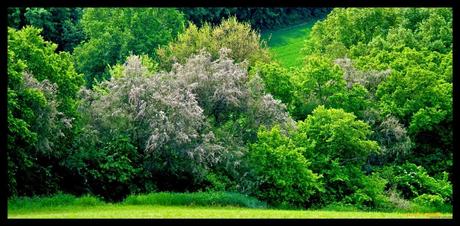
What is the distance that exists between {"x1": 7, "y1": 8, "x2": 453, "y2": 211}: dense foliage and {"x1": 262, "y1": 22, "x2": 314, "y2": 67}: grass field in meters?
35.4

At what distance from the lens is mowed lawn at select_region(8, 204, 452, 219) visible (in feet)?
97.5

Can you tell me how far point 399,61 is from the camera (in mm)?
53219

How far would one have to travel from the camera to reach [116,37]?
71250 millimetres

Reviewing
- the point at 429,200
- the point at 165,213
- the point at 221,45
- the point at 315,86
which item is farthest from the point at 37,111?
A: the point at 429,200

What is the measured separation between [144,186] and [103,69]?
32.2 metres

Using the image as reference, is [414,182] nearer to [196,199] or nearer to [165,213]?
[196,199]

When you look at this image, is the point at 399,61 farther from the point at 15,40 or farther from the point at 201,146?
the point at 15,40

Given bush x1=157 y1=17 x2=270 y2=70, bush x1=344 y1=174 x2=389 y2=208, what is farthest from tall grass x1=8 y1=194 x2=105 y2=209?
bush x1=157 y1=17 x2=270 y2=70

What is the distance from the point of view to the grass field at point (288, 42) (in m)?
93.8

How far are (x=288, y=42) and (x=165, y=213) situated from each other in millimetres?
68466

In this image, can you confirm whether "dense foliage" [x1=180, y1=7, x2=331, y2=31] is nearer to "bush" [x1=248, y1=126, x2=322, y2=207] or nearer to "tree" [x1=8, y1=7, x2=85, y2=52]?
"tree" [x1=8, y1=7, x2=85, y2=52]

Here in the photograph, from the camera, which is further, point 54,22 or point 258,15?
point 258,15

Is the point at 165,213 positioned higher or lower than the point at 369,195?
higher

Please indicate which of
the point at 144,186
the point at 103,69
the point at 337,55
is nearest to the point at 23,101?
the point at 144,186
